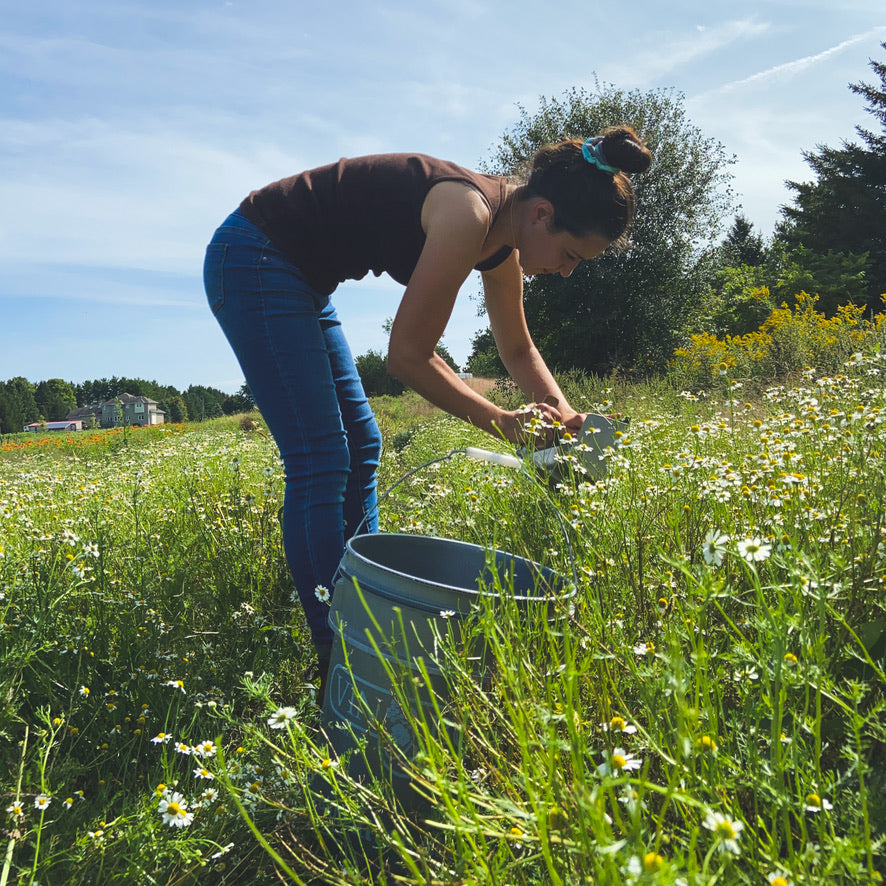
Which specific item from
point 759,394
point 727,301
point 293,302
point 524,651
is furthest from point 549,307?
point 524,651

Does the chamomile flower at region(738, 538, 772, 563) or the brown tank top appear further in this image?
the brown tank top

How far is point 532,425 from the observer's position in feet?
6.31

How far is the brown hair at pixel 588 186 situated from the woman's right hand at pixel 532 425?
1.82 ft

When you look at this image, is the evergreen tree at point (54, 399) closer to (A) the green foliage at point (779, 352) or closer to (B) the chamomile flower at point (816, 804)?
(A) the green foliage at point (779, 352)

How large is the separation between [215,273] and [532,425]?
108 centimetres

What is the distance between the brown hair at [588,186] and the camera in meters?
2.03

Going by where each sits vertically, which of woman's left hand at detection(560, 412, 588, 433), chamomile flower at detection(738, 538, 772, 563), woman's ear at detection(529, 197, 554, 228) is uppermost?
woman's ear at detection(529, 197, 554, 228)

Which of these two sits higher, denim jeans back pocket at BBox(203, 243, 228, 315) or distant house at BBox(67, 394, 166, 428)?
distant house at BBox(67, 394, 166, 428)

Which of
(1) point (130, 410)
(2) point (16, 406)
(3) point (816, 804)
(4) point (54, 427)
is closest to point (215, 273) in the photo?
(3) point (816, 804)

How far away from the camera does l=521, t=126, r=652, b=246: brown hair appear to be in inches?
80.0

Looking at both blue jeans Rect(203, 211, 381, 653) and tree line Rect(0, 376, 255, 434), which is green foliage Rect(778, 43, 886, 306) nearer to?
blue jeans Rect(203, 211, 381, 653)

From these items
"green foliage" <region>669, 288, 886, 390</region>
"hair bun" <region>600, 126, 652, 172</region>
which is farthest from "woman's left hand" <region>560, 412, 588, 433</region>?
"green foliage" <region>669, 288, 886, 390</region>

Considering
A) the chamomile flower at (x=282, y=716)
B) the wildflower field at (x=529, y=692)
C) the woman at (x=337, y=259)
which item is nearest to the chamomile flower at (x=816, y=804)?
the wildflower field at (x=529, y=692)

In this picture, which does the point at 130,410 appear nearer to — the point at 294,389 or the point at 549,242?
the point at 294,389
